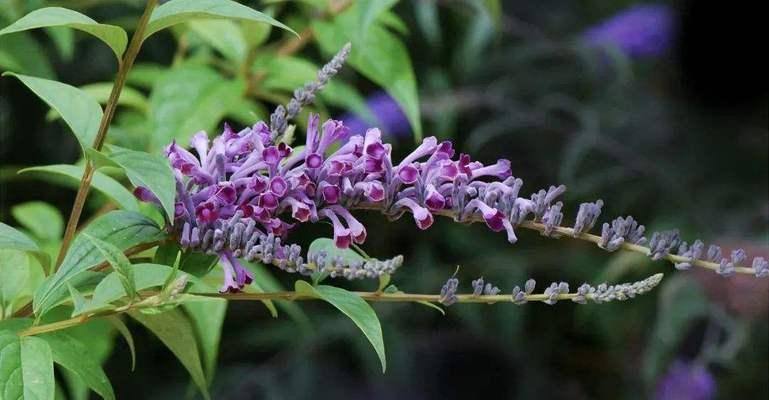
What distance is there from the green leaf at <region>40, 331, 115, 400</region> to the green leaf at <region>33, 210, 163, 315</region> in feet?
0.11

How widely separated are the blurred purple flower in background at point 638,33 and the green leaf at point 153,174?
5.47 ft

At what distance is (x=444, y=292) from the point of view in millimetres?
608

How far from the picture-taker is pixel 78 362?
24.1 inches

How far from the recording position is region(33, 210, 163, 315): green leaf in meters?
0.58

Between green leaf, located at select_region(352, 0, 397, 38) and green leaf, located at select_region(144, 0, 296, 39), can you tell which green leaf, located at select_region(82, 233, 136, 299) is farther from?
green leaf, located at select_region(352, 0, 397, 38)

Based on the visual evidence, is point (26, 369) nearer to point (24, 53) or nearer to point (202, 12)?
point (202, 12)

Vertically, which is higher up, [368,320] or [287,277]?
[287,277]

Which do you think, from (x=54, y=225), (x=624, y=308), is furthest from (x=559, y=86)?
(x=54, y=225)

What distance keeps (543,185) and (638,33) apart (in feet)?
1.20

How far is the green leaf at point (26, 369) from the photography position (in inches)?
21.6

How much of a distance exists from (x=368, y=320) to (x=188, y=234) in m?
0.11

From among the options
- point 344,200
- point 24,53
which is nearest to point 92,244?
point 344,200

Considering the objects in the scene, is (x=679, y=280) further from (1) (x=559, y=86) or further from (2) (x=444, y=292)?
(2) (x=444, y=292)

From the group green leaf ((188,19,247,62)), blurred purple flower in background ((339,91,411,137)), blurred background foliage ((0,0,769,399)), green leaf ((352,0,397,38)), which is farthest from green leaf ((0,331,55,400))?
blurred purple flower in background ((339,91,411,137))
